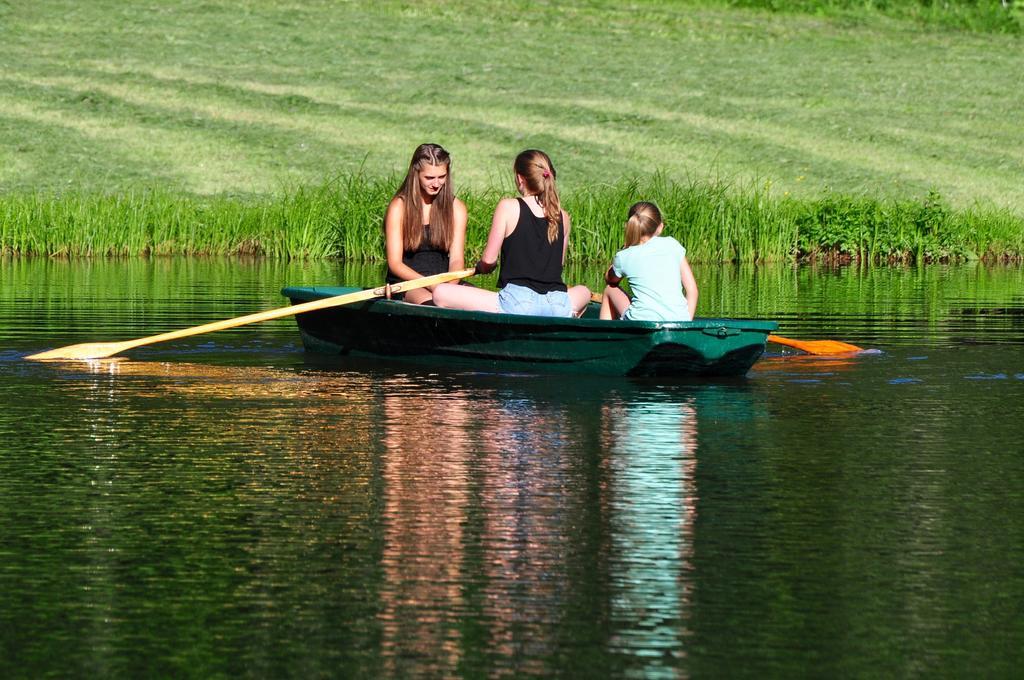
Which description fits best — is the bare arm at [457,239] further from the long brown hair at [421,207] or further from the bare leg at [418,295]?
the bare leg at [418,295]

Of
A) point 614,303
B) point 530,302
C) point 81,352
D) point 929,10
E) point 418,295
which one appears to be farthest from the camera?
point 929,10

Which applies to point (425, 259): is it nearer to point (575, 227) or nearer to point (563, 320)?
point (563, 320)

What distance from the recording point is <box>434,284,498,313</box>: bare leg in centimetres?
1388

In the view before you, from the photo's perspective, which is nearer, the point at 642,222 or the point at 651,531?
the point at 651,531

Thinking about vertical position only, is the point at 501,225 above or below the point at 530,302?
above

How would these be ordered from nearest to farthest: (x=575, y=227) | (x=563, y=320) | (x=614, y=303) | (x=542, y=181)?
(x=563, y=320)
(x=542, y=181)
(x=614, y=303)
(x=575, y=227)

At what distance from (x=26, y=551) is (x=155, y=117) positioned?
36337mm

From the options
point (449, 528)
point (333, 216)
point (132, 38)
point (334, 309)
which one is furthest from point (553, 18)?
point (449, 528)

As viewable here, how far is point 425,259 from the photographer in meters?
14.4

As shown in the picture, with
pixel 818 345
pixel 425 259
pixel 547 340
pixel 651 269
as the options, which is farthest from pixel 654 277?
pixel 425 259

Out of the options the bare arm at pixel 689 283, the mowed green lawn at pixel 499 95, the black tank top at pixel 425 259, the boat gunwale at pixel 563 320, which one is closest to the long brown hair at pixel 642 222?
the bare arm at pixel 689 283

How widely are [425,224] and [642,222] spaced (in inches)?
72.7

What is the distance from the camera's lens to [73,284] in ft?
70.2

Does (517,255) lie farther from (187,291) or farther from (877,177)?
(877,177)
